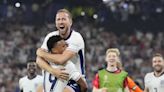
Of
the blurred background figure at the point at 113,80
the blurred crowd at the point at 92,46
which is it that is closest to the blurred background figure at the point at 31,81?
the blurred background figure at the point at 113,80

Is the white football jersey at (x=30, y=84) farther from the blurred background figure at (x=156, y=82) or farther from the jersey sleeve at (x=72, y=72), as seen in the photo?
the jersey sleeve at (x=72, y=72)

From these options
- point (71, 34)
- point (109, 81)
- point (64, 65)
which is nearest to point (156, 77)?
point (109, 81)

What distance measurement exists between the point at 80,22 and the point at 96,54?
166 centimetres

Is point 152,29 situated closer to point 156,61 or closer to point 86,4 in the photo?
point 86,4

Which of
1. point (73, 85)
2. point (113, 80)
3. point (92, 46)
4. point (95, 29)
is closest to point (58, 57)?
point (73, 85)

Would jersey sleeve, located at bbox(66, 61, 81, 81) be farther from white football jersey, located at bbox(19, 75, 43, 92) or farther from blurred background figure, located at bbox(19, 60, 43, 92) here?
white football jersey, located at bbox(19, 75, 43, 92)

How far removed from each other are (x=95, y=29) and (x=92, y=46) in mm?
1183

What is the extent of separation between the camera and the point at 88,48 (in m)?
22.0

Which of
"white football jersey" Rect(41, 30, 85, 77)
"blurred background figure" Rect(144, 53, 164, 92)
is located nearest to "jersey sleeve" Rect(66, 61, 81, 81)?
"white football jersey" Rect(41, 30, 85, 77)

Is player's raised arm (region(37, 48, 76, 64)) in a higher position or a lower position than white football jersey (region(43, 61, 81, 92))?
higher

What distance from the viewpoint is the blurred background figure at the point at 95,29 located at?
20531 mm

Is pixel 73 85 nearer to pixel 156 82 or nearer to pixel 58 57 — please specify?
pixel 58 57

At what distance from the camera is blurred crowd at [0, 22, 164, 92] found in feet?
65.7

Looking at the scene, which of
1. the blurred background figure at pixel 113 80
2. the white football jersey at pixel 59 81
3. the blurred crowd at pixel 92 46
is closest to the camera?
the white football jersey at pixel 59 81
